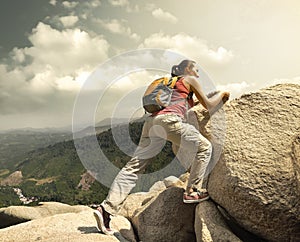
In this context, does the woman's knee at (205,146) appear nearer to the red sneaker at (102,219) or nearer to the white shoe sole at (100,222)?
the red sneaker at (102,219)

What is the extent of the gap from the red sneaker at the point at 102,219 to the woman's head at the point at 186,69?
3473 mm

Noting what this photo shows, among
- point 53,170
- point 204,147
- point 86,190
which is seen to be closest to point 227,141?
point 204,147

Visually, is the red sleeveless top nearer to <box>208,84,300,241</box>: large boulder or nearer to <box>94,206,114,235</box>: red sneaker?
<box>208,84,300,241</box>: large boulder

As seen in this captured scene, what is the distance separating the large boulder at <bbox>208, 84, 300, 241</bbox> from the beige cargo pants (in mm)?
379

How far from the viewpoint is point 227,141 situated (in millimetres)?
7203

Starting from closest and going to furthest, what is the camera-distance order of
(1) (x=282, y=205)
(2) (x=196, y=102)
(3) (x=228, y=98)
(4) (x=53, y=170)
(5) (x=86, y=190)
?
(1) (x=282, y=205)
(3) (x=228, y=98)
(2) (x=196, y=102)
(5) (x=86, y=190)
(4) (x=53, y=170)

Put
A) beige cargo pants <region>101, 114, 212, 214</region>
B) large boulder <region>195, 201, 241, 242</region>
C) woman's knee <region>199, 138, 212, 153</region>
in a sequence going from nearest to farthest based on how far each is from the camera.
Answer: large boulder <region>195, 201, 241, 242</region>, beige cargo pants <region>101, 114, 212, 214</region>, woman's knee <region>199, 138, 212, 153</region>

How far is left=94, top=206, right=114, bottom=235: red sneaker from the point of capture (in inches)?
270

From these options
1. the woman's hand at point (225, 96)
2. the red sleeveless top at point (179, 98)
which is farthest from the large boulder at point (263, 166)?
the red sleeveless top at point (179, 98)

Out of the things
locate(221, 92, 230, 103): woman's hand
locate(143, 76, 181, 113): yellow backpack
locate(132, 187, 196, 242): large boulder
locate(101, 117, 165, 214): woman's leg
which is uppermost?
locate(143, 76, 181, 113): yellow backpack

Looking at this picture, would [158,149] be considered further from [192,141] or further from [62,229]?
[62,229]

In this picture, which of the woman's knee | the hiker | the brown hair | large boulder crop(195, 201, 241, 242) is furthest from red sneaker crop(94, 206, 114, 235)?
the brown hair

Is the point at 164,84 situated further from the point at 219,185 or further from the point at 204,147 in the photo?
the point at 219,185

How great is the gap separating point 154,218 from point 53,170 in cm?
17806
